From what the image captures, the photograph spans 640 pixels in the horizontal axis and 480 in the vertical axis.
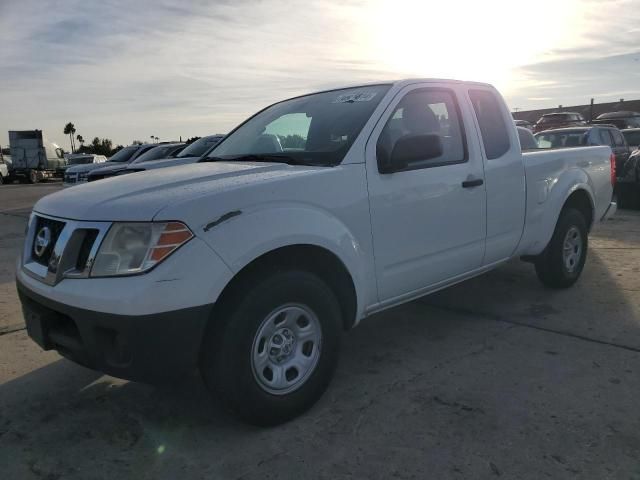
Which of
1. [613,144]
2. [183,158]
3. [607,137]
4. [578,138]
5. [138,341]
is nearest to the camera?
[138,341]

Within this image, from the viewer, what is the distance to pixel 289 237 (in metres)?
2.82

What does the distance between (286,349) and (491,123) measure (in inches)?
100

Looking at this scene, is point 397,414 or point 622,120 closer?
point 397,414

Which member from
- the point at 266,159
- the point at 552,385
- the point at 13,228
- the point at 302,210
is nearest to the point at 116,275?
the point at 302,210

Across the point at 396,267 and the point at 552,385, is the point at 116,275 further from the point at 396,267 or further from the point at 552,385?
the point at 552,385

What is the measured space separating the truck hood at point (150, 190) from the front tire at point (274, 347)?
A: 531 millimetres

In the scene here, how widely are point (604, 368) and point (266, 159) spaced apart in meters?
2.52

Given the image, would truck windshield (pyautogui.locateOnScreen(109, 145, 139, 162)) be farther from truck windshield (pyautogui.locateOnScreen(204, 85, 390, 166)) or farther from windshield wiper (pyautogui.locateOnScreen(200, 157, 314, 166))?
windshield wiper (pyautogui.locateOnScreen(200, 157, 314, 166))

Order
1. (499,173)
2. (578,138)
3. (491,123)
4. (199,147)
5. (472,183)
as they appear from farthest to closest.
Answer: (578,138) < (199,147) < (491,123) < (499,173) < (472,183)

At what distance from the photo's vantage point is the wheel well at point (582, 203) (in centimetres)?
523

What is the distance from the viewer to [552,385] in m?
3.33

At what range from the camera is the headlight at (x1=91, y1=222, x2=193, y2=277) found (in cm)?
250

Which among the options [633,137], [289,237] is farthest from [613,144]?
[289,237]

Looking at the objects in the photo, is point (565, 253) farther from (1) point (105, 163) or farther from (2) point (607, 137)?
(1) point (105, 163)
